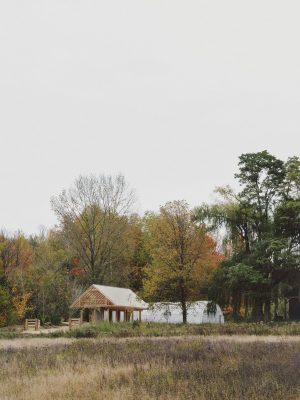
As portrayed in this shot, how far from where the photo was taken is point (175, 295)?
189 feet

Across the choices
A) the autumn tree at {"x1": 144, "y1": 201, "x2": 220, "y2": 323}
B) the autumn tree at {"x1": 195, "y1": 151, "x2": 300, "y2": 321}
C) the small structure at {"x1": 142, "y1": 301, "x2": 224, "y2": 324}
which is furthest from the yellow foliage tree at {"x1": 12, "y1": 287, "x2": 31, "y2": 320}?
the autumn tree at {"x1": 195, "y1": 151, "x2": 300, "y2": 321}

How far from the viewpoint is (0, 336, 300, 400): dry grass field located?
1074 cm

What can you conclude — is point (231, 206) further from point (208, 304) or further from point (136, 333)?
point (136, 333)

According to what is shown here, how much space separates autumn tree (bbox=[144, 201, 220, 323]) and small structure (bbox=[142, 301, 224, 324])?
1.77 meters

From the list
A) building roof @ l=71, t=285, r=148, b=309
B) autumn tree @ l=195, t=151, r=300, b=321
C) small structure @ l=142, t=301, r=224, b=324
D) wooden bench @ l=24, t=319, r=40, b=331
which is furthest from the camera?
building roof @ l=71, t=285, r=148, b=309

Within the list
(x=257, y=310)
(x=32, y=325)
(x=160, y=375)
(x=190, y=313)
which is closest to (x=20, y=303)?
(x=32, y=325)

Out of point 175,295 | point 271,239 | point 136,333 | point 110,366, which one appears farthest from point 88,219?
point 110,366

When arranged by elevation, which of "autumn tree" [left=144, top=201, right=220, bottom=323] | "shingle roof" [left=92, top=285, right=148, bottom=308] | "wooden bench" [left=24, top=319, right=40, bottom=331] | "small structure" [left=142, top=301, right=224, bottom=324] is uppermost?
"autumn tree" [left=144, top=201, right=220, bottom=323]

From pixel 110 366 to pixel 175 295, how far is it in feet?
140

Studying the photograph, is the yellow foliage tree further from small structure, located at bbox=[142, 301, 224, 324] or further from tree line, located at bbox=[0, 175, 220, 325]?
small structure, located at bbox=[142, 301, 224, 324]

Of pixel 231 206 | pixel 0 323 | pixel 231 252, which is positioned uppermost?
pixel 231 206

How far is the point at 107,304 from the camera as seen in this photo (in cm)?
6219

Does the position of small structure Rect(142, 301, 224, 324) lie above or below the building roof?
below

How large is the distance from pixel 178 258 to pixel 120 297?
1134 cm
